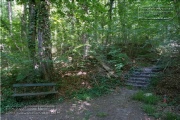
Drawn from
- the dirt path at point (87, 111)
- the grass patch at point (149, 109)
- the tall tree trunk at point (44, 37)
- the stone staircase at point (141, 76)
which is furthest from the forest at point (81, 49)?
the grass patch at point (149, 109)

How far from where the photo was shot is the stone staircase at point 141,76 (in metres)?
7.80

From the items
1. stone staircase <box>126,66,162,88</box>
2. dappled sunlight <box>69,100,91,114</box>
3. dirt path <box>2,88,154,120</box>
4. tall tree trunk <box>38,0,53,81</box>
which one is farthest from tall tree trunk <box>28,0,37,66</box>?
stone staircase <box>126,66,162,88</box>

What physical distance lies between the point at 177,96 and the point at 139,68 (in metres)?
2.99

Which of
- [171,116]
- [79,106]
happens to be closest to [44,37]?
[79,106]

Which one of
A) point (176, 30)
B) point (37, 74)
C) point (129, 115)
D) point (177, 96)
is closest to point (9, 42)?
point (37, 74)

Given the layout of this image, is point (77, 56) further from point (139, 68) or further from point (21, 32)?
point (139, 68)

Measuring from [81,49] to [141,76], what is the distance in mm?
3193

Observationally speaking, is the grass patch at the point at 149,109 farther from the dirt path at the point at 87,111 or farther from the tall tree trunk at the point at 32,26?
the tall tree trunk at the point at 32,26

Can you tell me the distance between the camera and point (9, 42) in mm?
7199

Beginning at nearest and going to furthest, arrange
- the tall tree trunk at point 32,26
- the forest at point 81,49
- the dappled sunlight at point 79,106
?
the dappled sunlight at point 79,106, the forest at point 81,49, the tall tree trunk at point 32,26

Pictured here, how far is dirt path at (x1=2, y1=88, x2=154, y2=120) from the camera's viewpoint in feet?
17.1

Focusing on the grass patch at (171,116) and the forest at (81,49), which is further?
the forest at (81,49)

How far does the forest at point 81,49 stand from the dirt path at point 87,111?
0.51 metres

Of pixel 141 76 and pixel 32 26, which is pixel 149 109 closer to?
pixel 141 76
